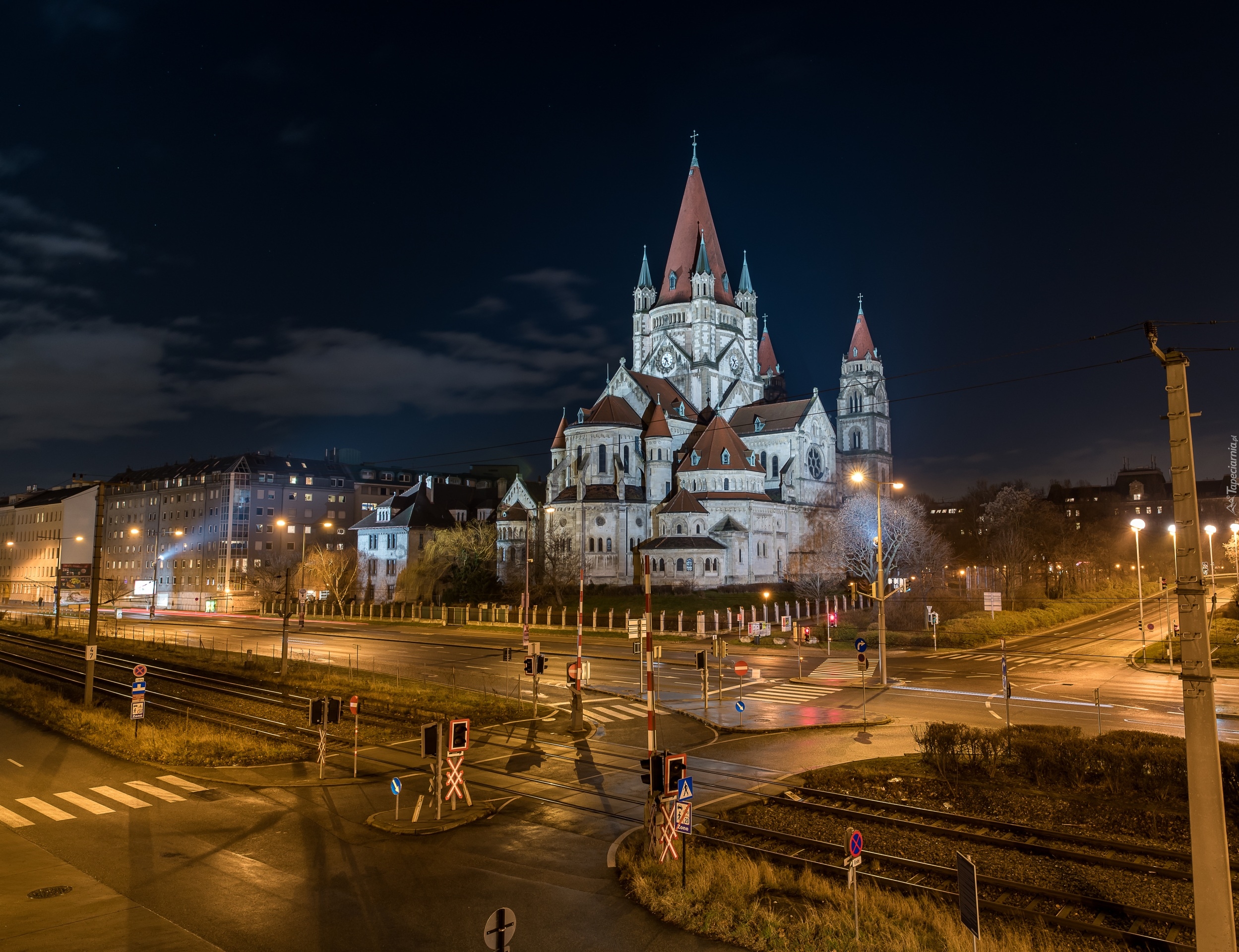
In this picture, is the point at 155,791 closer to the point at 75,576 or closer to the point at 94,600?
the point at 94,600

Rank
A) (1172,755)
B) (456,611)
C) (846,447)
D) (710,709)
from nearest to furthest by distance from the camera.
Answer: (1172,755) → (710,709) → (456,611) → (846,447)

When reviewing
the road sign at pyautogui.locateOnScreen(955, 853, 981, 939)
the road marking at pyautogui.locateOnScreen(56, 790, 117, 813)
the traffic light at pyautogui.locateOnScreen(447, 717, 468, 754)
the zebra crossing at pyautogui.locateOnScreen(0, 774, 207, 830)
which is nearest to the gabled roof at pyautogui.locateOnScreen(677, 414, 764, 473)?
the traffic light at pyautogui.locateOnScreen(447, 717, 468, 754)

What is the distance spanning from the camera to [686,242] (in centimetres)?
8900

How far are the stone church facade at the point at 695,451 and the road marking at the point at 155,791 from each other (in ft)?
140

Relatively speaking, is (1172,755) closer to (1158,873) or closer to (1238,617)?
(1158,873)

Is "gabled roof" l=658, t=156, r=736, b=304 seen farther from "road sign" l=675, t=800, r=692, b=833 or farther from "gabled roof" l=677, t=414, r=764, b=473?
"road sign" l=675, t=800, r=692, b=833

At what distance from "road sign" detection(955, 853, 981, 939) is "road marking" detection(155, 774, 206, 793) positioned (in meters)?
15.5

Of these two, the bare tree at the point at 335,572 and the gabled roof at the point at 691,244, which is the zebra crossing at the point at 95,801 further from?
the gabled roof at the point at 691,244

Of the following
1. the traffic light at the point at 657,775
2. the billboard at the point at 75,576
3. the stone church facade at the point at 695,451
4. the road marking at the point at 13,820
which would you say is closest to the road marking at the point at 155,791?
the road marking at the point at 13,820

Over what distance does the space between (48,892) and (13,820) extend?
488 cm

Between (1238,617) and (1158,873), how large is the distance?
1740 inches

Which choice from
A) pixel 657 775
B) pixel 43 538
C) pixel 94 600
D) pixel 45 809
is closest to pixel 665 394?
pixel 94 600

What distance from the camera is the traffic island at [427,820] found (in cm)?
1459

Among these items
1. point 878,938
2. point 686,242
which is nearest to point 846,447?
point 686,242
